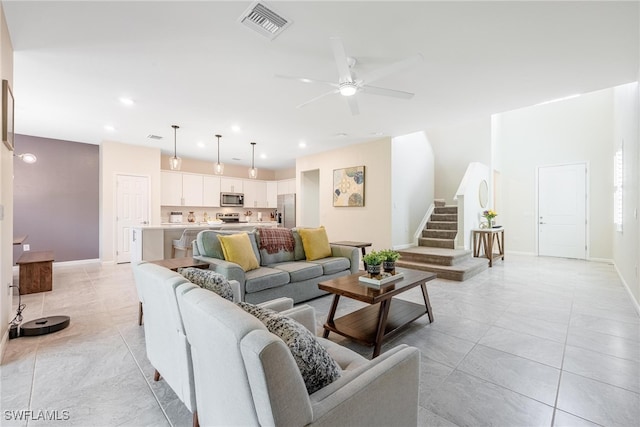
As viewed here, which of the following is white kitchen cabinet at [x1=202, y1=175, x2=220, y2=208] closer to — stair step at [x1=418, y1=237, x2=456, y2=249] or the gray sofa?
the gray sofa

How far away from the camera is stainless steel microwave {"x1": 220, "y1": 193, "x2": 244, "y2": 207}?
8.15m

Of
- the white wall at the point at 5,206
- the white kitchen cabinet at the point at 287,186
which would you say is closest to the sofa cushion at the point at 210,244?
the white wall at the point at 5,206

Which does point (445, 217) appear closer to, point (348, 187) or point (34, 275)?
point (348, 187)

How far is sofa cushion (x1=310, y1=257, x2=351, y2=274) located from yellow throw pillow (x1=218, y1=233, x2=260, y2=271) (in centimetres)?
88

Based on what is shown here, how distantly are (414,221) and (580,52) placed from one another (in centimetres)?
419

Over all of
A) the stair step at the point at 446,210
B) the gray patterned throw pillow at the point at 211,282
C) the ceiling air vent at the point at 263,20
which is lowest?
the gray patterned throw pillow at the point at 211,282

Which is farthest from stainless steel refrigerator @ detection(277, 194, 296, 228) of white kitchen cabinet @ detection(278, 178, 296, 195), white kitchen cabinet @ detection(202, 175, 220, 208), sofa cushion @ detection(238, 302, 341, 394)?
sofa cushion @ detection(238, 302, 341, 394)

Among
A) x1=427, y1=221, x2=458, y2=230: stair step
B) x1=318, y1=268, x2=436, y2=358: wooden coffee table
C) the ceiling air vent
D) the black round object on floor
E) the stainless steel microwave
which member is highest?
the ceiling air vent

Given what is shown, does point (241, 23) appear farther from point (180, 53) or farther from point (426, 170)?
point (426, 170)

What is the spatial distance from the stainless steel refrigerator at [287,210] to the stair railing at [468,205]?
4.43m

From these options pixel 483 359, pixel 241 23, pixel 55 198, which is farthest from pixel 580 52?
pixel 55 198

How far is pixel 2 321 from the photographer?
2283 millimetres

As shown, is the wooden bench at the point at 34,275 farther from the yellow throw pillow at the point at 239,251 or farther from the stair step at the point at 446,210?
the stair step at the point at 446,210

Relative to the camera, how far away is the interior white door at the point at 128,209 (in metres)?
5.93
